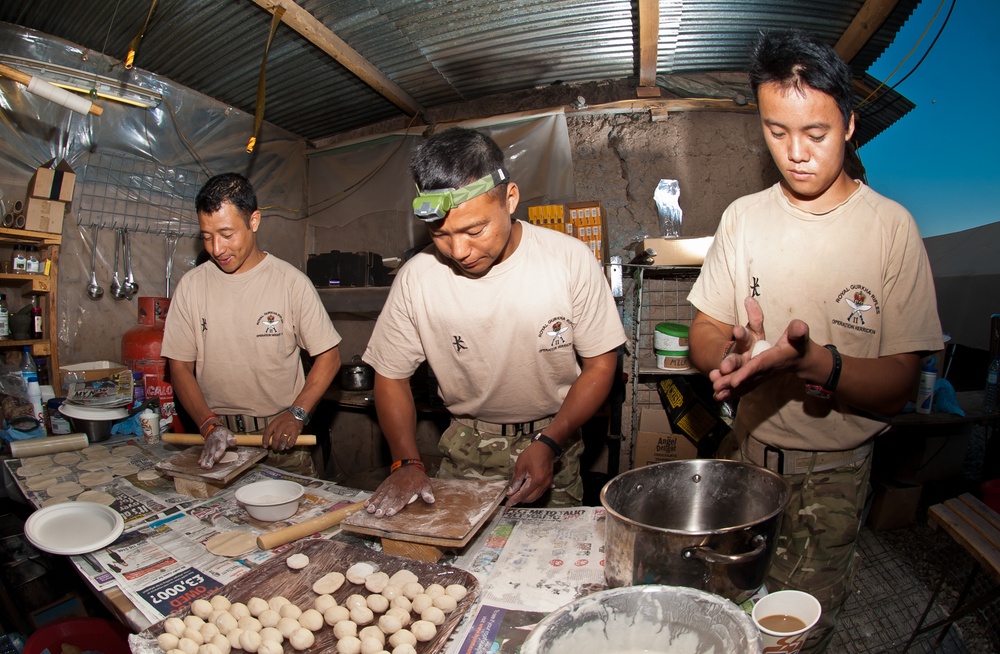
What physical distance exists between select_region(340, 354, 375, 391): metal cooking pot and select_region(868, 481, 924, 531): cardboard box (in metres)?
4.29

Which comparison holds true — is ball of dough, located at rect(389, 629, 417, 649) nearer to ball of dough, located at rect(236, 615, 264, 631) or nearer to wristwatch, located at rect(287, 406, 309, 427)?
ball of dough, located at rect(236, 615, 264, 631)

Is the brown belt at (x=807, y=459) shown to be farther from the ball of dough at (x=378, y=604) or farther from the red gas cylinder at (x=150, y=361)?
the red gas cylinder at (x=150, y=361)

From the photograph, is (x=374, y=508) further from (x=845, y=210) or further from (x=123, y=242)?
(x=123, y=242)

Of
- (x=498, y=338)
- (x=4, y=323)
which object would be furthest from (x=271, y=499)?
(x=4, y=323)

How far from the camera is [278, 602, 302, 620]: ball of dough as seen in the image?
1230mm

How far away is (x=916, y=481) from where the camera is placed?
13.5ft

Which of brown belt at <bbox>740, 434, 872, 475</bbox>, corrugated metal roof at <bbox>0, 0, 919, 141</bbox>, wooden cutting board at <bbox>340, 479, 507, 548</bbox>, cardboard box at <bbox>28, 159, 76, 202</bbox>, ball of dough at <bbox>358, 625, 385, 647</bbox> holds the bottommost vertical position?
ball of dough at <bbox>358, 625, 385, 647</bbox>

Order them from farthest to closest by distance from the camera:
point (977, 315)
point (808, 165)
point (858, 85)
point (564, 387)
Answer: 1. point (977, 315)
2. point (858, 85)
3. point (564, 387)
4. point (808, 165)

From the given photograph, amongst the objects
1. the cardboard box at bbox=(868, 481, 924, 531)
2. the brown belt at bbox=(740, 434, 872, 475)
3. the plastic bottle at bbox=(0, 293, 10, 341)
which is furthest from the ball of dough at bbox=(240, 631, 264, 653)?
the cardboard box at bbox=(868, 481, 924, 531)

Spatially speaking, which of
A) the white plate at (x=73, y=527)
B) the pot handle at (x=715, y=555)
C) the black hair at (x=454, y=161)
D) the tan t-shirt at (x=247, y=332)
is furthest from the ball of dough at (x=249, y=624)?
the tan t-shirt at (x=247, y=332)

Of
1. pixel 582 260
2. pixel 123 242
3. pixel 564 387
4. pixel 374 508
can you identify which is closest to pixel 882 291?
pixel 582 260

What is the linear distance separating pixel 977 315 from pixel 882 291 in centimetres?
639

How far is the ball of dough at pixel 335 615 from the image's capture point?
122 cm

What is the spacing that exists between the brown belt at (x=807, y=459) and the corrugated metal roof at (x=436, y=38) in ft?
9.11
